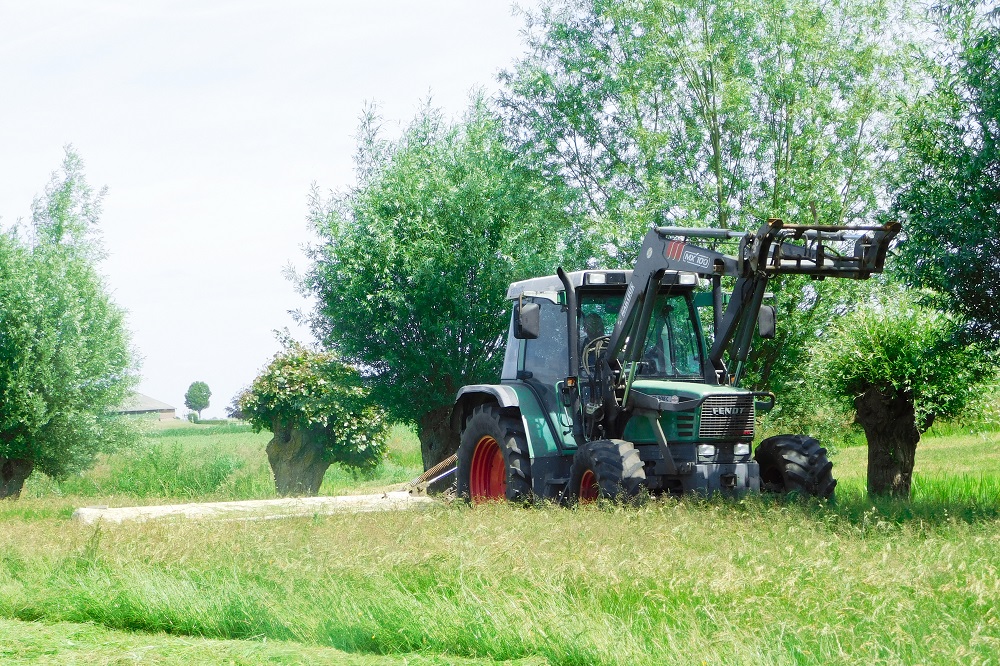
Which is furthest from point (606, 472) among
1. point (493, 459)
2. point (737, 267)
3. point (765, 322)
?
point (493, 459)

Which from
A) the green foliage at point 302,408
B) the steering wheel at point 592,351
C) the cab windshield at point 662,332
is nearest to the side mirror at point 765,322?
the cab windshield at point 662,332

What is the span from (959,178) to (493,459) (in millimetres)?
5735

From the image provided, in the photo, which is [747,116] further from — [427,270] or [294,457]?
[294,457]

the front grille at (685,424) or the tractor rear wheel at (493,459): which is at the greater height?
the front grille at (685,424)

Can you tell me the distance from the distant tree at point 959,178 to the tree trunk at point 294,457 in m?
17.0

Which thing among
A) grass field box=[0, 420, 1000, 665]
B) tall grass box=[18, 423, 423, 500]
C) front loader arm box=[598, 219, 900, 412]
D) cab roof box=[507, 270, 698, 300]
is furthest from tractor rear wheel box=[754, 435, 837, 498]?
tall grass box=[18, 423, 423, 500]

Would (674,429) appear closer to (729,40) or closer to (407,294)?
(407,294)

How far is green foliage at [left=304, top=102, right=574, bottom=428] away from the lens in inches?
664

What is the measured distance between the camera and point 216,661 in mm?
5500

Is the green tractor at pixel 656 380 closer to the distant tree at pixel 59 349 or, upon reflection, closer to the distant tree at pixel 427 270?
the distant tree at pixel 427 270

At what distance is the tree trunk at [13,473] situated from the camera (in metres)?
20.8

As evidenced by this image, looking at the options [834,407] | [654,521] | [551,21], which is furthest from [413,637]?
[551,21]

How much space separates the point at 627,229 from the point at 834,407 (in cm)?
412

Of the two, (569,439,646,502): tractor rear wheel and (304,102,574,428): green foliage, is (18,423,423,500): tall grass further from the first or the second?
(569,439,646,502): tractor rear wheel
